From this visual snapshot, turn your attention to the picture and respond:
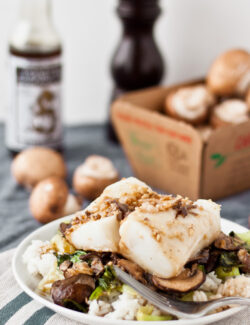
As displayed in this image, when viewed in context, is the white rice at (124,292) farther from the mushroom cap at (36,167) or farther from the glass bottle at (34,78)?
→ the glass bottle at (34,78)

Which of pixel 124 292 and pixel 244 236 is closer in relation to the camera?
pixel 124 292

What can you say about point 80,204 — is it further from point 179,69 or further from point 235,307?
point 179,69

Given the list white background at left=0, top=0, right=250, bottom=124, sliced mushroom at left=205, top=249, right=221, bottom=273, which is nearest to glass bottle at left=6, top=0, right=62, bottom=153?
white background at left=0, top=0, right=250, bottom=124

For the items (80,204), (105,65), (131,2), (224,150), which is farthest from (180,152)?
(105,65)

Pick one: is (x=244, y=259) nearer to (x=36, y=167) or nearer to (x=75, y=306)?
(x=75, y=306)

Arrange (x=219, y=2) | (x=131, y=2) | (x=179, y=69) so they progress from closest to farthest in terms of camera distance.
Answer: (x=131, y=2) < (x=219, y=2) < (x=179, y=69)

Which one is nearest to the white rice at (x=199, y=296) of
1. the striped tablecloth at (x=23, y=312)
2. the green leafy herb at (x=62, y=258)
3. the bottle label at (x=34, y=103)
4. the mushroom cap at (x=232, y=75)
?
the striped tablecloth at (x=23, y=312)

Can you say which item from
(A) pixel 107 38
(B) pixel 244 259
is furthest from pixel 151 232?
(A) pixel 107 38
